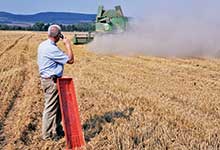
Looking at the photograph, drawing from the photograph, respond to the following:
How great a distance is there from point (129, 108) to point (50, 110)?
2446 millimetres

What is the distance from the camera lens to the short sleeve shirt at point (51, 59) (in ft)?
21.0

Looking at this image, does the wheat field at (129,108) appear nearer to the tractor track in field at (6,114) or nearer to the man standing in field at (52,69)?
the tractor track in field at (6,114)

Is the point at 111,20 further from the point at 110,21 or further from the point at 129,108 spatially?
the point at 129,108

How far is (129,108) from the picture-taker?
8742 mm

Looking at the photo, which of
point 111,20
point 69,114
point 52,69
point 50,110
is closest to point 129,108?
point 50,110

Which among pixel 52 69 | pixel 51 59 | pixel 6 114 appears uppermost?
pixel 51 59

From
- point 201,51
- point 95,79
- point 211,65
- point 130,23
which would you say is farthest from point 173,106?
point 130,23

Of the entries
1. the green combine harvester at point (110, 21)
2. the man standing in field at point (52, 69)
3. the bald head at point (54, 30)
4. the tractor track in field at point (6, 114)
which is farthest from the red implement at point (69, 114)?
the green combine harvester at point (110, 21)

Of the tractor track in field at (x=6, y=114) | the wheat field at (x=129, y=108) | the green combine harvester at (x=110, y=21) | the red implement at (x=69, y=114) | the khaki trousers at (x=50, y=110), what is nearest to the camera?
the red implement at (x=69, y=114)

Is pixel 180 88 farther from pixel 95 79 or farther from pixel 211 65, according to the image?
pixel 211 65

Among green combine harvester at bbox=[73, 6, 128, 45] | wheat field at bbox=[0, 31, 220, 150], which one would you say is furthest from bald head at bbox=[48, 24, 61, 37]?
green combine harvester at bbox=[73, 6, 128, 45]

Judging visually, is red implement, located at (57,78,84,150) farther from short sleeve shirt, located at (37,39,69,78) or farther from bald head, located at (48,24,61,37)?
bald head, located at (48,24,61,37)

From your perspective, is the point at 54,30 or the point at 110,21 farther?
the point at 110,21

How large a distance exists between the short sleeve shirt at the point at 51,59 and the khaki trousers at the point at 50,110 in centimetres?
15
